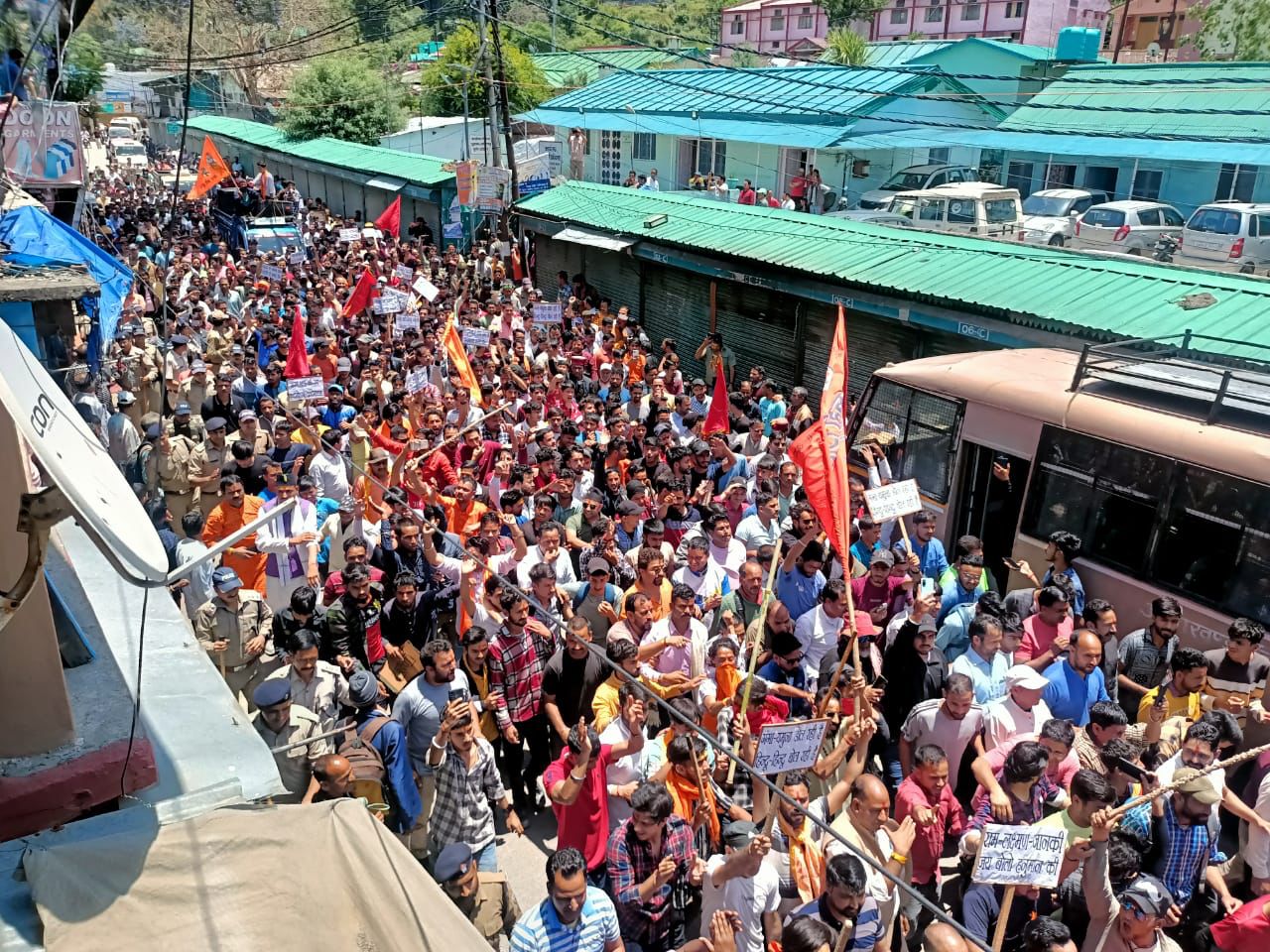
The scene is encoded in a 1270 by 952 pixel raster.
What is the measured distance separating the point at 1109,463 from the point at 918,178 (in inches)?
801

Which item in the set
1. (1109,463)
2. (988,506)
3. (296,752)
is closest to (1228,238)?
(988,506)

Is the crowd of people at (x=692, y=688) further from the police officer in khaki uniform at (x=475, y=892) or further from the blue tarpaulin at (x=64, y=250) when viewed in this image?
the blue tarpaulin at (x=64, y=250)

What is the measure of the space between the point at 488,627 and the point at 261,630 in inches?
54.7

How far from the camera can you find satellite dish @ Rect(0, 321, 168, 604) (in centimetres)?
242

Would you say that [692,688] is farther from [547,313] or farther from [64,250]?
[64,250]

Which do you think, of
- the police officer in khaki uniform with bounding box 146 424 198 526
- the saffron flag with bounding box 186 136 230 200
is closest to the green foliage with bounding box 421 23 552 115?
the saffron flag with bounding box 186 136 230 200

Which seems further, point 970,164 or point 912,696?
point 970,164

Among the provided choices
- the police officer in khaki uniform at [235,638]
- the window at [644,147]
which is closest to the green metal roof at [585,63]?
the window at [644,147]

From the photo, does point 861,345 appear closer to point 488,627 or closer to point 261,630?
point 488,627

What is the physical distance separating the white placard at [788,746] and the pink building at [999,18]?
188ft

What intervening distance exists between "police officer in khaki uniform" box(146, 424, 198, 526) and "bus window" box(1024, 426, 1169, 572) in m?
7.34

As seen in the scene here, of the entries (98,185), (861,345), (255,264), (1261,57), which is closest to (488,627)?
(861,345)

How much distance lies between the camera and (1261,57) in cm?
3538

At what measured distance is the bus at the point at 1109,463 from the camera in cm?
671
